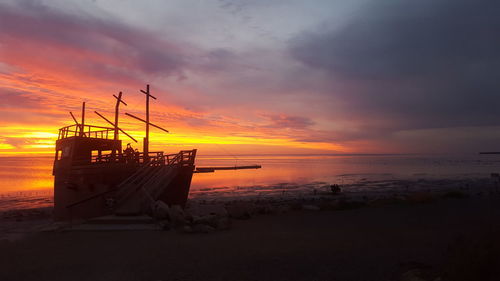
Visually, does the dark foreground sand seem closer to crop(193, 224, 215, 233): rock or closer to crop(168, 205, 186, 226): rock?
crop(193, 224, 215, 233): rock

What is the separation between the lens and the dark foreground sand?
7.15 metres

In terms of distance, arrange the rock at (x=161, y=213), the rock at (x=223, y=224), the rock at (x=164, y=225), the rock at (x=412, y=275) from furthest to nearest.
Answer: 1. the rock at (x=161, y=213)
2. the rock at (x=223, y=224)
3. the rock at (x=164, y=225)
4. the rock at (x=412, y=275)

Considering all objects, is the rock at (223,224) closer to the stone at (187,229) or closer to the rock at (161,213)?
the stone at (187,229)

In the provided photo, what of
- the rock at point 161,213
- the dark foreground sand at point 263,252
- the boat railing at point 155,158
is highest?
the boat railing at point 155,158

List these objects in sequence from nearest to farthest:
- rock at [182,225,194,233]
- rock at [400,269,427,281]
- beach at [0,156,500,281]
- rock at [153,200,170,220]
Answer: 1. rock at [400,269,427,281]
2. beach at [0,156,500,281]
3. rock at [182,225,194,233]
4. rock at [153,200,170,220]

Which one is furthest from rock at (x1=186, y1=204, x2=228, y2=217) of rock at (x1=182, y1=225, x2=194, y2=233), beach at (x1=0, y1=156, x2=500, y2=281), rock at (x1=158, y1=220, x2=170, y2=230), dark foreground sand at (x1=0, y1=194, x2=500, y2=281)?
rock at (x1=182, y1=225, x2=194, y2=233)

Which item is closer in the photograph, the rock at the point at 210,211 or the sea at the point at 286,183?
the rock at the point at 210,211

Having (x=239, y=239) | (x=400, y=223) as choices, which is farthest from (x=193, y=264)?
(x=400, y=223)

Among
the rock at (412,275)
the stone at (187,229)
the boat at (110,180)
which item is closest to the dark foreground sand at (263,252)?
the rock at (412,275)

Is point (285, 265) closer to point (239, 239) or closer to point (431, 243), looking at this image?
point (239, 239)

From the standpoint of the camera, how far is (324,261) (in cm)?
802

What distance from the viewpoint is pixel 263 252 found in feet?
29.5

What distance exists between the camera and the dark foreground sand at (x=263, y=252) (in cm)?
715

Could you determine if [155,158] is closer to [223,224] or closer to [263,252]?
[223,224]
